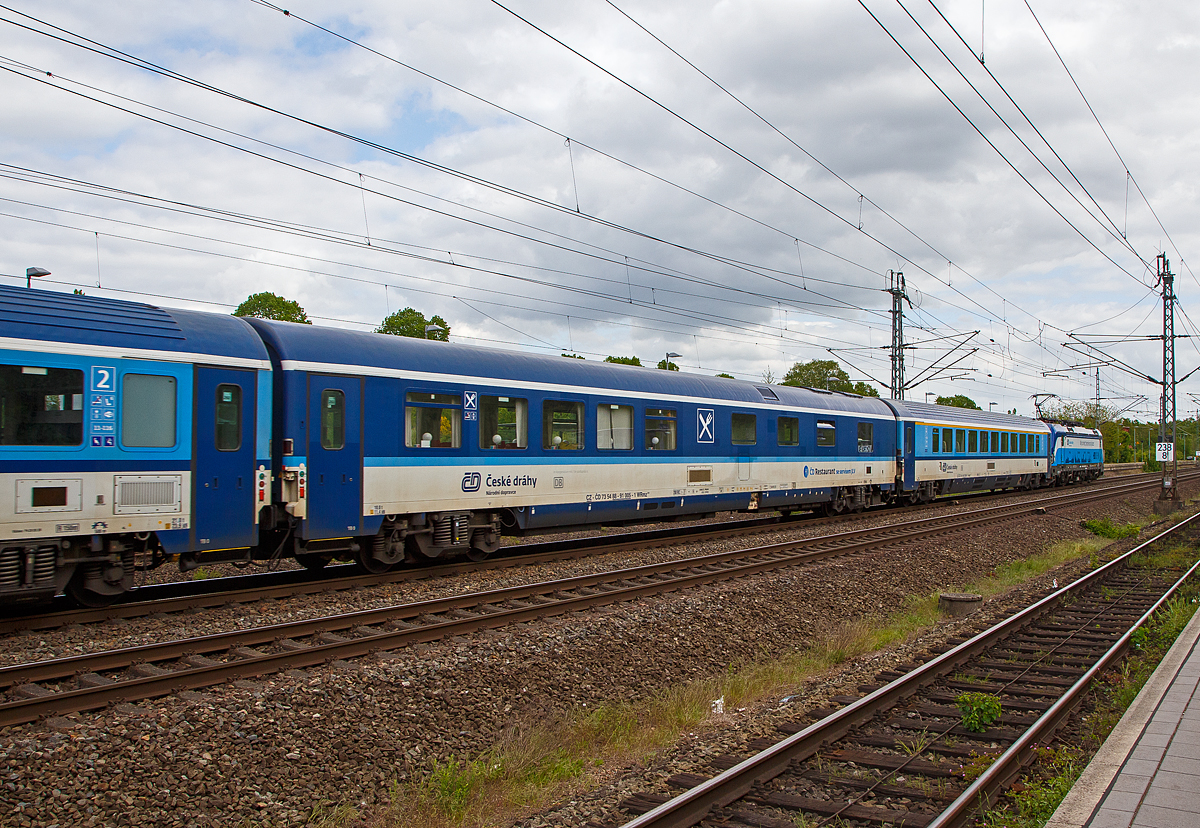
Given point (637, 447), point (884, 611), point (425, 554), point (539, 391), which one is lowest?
point (884, 611)

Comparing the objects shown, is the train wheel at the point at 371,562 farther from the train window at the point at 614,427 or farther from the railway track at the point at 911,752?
the railway track at the point at 911,752

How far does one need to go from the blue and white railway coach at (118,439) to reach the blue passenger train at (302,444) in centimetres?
2

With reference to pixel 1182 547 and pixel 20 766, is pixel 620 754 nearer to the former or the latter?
pixel 20 766

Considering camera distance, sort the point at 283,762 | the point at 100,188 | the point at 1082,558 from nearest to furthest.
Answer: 1. the point at 283,762
2. the point at 100,188
3. the point at 1082,558

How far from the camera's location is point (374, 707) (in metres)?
7.07

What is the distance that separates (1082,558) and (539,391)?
→ 1265 cm

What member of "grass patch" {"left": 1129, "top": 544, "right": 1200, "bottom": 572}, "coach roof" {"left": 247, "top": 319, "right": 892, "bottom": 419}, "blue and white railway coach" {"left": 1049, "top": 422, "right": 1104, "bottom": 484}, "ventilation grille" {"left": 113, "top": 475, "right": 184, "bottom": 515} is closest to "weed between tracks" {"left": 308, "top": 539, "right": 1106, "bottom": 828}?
"ventilation grille" {"left": 113, "top": 475, "right": 184, "bottom": 515}

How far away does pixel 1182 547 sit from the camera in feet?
62.5

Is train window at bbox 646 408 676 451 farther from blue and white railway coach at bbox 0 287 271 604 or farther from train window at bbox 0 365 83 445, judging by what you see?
train window at bbox 0 365 83 445

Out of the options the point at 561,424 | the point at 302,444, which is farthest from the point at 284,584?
the point at 561,424

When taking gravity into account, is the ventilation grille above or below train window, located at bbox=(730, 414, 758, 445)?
below

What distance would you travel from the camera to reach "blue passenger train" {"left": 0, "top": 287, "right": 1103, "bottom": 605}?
895cm

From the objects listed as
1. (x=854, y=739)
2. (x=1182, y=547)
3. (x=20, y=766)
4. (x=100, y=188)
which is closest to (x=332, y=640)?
(x=20, y=766)

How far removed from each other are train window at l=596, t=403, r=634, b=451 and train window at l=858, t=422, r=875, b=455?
1061cm
